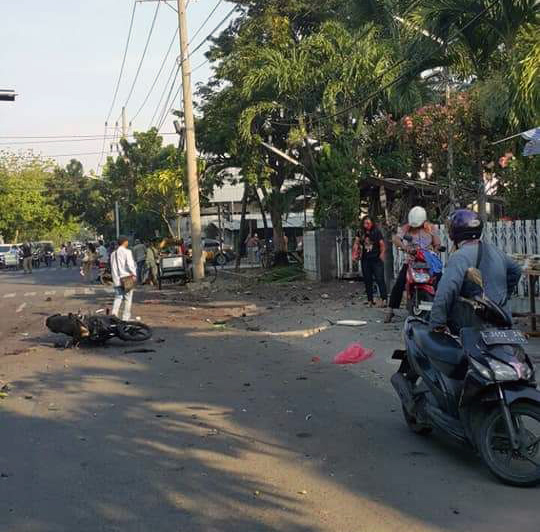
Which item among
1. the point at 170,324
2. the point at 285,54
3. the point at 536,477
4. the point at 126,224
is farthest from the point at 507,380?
the point at 126,224

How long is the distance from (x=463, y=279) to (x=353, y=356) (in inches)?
184

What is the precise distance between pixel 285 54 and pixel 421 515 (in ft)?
69.4

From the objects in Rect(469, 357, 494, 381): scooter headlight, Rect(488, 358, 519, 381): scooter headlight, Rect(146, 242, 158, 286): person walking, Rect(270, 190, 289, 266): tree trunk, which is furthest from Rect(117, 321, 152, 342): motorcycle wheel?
Rect(270, 190, 289, 266): tree trunk

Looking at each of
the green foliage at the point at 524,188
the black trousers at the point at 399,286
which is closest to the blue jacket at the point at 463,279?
the black trousers at the point at 399,286

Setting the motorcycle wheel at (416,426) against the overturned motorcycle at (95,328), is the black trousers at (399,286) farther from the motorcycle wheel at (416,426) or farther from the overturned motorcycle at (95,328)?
the motorcycle wheel at (416,426)

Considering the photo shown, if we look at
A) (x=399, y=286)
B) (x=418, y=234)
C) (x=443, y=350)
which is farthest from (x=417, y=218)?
(x=443, y=350)

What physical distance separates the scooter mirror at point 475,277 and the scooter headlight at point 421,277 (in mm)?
4761

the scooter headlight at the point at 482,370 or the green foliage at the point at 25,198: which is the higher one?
the green foliage at the point at 25,198

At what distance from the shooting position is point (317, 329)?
13000 mm

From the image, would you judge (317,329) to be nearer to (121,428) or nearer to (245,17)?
(121,428)

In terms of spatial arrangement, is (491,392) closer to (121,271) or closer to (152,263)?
(121,271)

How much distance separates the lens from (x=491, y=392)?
5.02m

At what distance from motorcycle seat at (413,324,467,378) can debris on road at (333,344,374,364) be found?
13.6 feet

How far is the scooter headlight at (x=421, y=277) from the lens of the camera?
10.2 m
